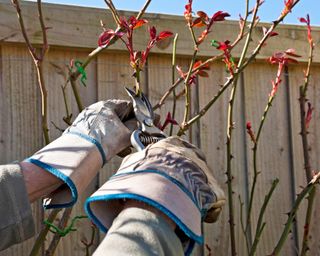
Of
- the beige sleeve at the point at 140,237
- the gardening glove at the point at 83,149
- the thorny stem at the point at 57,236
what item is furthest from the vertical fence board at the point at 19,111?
the beige sleeve at the point at 140,237

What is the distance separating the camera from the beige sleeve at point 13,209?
5.21ft

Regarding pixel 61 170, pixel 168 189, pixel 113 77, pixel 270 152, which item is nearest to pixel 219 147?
pixel 270 152

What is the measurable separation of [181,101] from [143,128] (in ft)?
3.47

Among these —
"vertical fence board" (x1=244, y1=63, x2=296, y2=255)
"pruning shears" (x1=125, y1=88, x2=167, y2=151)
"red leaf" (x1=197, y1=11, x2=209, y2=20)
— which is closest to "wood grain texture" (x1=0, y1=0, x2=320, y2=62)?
"vertical fence board" (x1=244, y1=63, x2=296, y2=255)

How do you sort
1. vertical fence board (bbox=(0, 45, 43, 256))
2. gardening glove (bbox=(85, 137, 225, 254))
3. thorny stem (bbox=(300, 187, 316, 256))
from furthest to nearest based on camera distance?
thorny stem (bbox=(300, 187, 316, 256)) < vertical fence board (bbox=(0, 45, 43, 256)) < gardening glove (bbox=(85, 137, 225, 254))

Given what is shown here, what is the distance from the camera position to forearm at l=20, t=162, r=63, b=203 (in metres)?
1.67

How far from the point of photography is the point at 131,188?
4.10 feet

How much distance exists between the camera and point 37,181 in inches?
66.0

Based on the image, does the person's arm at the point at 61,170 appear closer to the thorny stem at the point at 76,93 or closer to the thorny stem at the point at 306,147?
the thorny stem at the point at 76,93

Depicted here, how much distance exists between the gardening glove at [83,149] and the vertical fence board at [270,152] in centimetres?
110

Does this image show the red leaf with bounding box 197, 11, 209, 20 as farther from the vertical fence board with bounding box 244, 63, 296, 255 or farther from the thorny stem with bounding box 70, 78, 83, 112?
the vertical fence board with bounding box 244, 63, 296, 255

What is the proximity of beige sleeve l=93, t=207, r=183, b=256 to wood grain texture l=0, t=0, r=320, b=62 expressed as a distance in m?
1.51

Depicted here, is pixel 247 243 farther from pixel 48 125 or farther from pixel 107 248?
pixel 107 248

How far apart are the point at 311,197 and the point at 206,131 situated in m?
0.46
